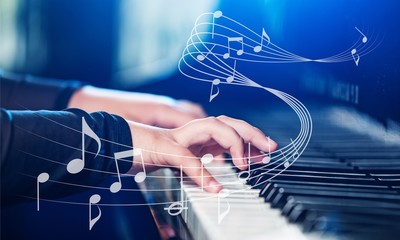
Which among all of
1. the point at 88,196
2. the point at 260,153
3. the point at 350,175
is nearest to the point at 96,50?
the point at 88,196

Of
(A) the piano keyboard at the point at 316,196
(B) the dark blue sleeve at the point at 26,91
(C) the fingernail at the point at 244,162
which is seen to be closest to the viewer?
(A) the piano keyboard at the point at 316,196

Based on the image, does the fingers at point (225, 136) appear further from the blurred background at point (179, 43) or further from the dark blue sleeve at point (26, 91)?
the dark blue sleeve at point (26, 91)

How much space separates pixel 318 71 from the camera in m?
1.41

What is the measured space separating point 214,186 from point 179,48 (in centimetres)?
36

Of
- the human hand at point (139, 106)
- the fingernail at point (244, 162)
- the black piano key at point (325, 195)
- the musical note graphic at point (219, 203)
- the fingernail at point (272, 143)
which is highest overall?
the human hand at point (139, 106)

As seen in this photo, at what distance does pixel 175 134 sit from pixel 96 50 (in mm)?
287

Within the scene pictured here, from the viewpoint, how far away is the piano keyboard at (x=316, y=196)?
1.13 meters

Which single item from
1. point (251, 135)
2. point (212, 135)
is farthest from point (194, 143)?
point (251, 135)

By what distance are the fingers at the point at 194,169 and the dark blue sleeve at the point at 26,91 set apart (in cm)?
33

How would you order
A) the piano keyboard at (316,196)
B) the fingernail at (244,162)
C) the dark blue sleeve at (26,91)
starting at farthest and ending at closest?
the fingernail at (244,162)
the dark blue sleeve at (26,91)
the piano keyboard at (316,196)

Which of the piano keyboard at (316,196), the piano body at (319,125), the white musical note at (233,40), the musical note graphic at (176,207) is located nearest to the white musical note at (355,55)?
the piano body at (319,125)

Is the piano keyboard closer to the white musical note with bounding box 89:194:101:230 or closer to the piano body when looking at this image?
the piano body

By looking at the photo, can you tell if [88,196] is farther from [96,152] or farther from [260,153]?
[260,153]

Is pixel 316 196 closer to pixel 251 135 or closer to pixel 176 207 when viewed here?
pixel 251 135
